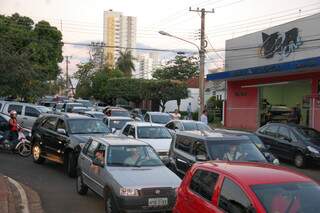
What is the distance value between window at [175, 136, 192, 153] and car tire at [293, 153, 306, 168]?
22.7 ft

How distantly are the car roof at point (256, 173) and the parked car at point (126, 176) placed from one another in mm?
2856

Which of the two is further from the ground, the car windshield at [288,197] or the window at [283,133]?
the car windshield at [288,197]

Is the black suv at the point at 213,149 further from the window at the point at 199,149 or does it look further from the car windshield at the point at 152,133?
the car windshield at the point at 152,133

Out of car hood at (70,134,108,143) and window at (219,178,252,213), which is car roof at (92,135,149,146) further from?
window at (219,178,252,213)

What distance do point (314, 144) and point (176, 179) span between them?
10324mm

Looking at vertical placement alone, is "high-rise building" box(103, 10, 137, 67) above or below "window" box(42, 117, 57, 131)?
above

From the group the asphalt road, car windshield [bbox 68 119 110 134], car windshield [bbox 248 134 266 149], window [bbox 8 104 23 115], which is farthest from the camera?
window [bbox 8 104 23 115]

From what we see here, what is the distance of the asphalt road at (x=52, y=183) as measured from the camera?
11.9m

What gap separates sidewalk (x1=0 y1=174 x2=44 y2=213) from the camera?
1111cm

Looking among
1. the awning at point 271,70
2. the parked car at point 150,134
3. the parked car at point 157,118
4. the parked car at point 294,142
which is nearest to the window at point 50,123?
the parked car at point 150,134

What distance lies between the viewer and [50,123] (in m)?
18.4

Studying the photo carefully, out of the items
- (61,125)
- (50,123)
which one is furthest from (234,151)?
(50,123)

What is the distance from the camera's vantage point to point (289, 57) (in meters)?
33.6

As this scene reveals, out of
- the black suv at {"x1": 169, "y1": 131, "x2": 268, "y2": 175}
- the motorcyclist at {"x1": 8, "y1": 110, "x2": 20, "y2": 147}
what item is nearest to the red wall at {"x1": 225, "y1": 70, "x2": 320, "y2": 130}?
the motorcyclist at {"x1": 8, "y1": 110, "x2": 20, "y2": 147}
